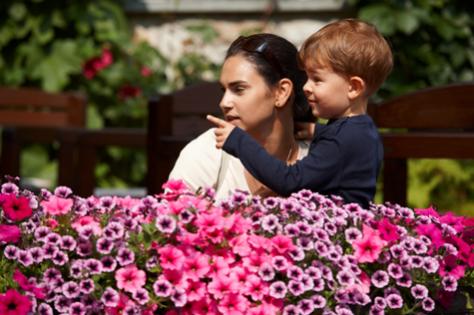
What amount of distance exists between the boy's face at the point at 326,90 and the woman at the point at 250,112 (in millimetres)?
209

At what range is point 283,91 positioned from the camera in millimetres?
3520

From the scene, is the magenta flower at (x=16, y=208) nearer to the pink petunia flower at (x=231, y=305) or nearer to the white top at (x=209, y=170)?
the pink petunia flower at (x=231, y=305)

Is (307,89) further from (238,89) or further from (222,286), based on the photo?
(222,286)

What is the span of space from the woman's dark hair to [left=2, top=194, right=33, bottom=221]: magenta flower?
0.98m

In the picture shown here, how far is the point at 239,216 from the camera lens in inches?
105

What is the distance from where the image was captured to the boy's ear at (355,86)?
10.7 feet

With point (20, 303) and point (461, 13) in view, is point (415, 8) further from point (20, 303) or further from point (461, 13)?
point (20, 303)

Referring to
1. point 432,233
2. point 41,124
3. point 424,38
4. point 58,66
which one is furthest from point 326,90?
point 58,66

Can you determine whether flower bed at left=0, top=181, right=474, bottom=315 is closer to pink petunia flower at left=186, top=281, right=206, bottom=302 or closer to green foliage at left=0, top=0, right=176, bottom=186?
pink petunia flower at left=186, top=281, right=206, bottom=302

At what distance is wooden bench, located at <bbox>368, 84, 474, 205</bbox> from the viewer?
403cm

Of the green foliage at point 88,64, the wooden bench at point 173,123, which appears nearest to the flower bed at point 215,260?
the wooden bench at point 173,123

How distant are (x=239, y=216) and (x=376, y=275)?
30 centimetres

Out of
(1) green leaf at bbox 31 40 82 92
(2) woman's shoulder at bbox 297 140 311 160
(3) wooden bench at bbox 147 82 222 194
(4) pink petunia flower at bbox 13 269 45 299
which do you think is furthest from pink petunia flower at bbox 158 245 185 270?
(1) green leaf at bbox 31 40 82 92

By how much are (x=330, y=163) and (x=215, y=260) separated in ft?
2.02
